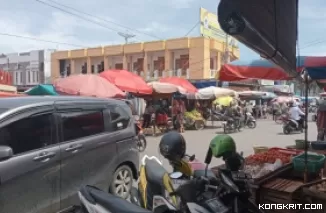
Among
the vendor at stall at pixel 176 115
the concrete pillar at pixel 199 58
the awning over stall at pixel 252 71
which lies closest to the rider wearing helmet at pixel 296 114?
the vendor at stall at pixel 176 115

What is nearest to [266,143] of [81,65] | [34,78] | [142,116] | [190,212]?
[142,116]

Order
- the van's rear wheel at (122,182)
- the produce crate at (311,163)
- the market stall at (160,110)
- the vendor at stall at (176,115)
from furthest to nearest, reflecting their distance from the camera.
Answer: the vendor at stall at (176,115) < the market stall at (160,110) < the van's rear wheel at (122,182) < the produce crate at (311,163)

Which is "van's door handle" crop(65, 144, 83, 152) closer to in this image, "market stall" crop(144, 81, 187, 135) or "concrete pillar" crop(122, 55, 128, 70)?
"market stall" crop(144, 81, 187, 135)

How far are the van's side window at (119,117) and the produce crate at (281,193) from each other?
110 inches

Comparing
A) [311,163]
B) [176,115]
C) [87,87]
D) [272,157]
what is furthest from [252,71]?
[176,115]

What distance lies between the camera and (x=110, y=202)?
1.96m

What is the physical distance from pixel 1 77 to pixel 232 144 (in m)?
14.4

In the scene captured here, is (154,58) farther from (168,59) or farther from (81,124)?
(81,124)

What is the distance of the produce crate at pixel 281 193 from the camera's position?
3.02 m

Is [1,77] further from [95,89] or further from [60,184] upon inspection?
[60,184]

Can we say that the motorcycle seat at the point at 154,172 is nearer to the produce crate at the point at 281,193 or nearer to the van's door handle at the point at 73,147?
the produce crate at the point at 281,193

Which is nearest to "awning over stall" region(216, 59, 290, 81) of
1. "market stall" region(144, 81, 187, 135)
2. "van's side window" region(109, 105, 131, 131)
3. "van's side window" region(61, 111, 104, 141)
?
"van's side window" region(109, 105, 131, 131)

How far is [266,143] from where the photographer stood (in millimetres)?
12477

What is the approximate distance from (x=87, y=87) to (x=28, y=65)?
32.8m
